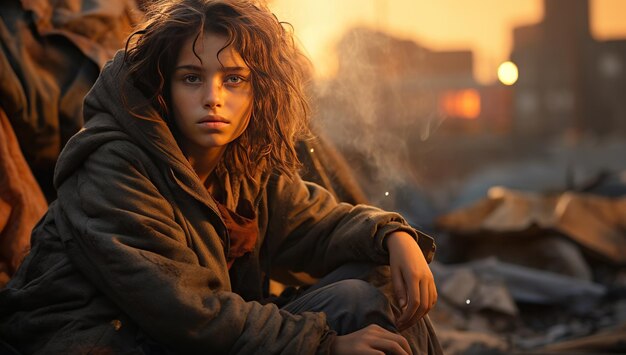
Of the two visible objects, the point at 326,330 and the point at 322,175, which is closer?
the point at 326,330

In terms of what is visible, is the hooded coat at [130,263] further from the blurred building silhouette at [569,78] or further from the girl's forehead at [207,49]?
the blurred building silhouette at [569,78]

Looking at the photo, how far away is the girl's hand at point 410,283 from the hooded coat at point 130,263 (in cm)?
33

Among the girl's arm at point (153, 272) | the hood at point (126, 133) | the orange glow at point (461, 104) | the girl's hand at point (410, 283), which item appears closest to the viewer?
the girl's arm at point (153, 272)

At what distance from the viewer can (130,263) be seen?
7.49 feet

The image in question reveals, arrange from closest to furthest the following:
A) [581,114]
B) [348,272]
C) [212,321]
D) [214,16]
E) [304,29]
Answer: [212,321]
[214,16]
[348,272]
[304,29]
[581,114]

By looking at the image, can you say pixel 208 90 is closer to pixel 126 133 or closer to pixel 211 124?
pixel 211 124

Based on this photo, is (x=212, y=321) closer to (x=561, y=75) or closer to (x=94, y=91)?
(x=94, y=91)

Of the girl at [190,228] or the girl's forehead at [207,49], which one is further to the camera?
the girl's forehead at [207,49]

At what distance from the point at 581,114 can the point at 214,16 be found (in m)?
38.8

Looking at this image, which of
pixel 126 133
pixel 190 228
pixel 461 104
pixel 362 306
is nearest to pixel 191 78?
pixel 126 133

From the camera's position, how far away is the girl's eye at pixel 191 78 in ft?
8.20

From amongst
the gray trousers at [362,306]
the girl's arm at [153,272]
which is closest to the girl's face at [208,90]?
the girl's arm at [153,272]

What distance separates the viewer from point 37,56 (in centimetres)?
395

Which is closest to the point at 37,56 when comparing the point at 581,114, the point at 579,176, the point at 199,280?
the point at 199,280
